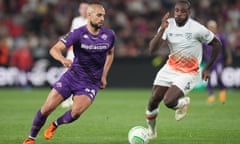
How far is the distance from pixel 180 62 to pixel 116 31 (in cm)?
1531

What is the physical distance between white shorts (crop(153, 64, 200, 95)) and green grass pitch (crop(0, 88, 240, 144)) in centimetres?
94

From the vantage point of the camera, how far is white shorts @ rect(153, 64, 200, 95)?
11.8 meters

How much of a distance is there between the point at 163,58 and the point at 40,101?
6503 millimetres

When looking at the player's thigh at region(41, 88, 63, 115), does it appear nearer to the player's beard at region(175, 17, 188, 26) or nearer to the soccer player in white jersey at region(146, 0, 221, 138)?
the soccer player in white jersey at region(146, 0, 221, 138)

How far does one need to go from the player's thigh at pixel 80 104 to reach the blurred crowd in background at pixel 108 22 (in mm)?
14911

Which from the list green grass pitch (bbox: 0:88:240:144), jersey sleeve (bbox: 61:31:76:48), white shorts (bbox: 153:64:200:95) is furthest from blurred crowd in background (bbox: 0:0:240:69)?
jersey sleeve (bbox: 61:31:76:48)

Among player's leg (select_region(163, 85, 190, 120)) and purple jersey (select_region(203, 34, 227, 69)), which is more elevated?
player's leg (select_region(163, 85, 190, 120))

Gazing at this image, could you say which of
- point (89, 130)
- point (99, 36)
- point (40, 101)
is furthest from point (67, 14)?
point (99, 36)

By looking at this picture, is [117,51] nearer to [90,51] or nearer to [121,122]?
[121,122]

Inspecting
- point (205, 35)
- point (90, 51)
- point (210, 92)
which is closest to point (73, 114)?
point (90, 51)

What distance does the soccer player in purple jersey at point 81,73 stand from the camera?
34.7ft

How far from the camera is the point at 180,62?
39.4 ft

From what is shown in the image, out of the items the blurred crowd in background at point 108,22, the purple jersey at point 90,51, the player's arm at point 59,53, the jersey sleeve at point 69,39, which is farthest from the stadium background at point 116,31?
the player's arm at point 59,53

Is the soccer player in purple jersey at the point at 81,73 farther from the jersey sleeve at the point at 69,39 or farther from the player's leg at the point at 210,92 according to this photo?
the player's leg at the point at 210,92
